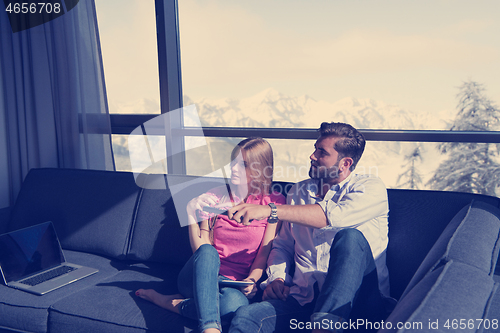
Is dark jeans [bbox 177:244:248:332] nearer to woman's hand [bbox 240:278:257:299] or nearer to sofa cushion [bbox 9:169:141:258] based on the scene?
woman's hand [bbox 240:278:257:299]

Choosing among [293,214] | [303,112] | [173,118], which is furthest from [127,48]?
[293,214]

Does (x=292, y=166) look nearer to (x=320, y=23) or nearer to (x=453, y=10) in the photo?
(x=320, y=23)

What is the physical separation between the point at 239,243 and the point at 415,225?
2.66 ft

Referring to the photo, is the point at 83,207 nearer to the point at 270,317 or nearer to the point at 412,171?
the point at 270,317

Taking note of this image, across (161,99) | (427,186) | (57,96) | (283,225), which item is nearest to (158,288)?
(283,225)

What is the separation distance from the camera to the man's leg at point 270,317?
3.97ft

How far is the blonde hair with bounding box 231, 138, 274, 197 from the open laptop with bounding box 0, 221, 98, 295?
0.98 metres

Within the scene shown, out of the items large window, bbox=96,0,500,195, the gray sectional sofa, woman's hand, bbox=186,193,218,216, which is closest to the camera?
the gray sectional sofa

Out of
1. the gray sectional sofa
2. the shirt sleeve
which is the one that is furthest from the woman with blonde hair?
the shirt sleeve

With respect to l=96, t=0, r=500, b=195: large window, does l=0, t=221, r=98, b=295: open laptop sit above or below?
below

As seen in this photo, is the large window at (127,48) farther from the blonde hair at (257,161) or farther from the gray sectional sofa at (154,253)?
the blonde hair at (257,161)

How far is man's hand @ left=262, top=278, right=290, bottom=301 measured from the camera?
4.68 ft

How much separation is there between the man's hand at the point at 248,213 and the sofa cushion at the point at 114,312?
46 centimetres

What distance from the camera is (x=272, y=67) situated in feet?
12.3
